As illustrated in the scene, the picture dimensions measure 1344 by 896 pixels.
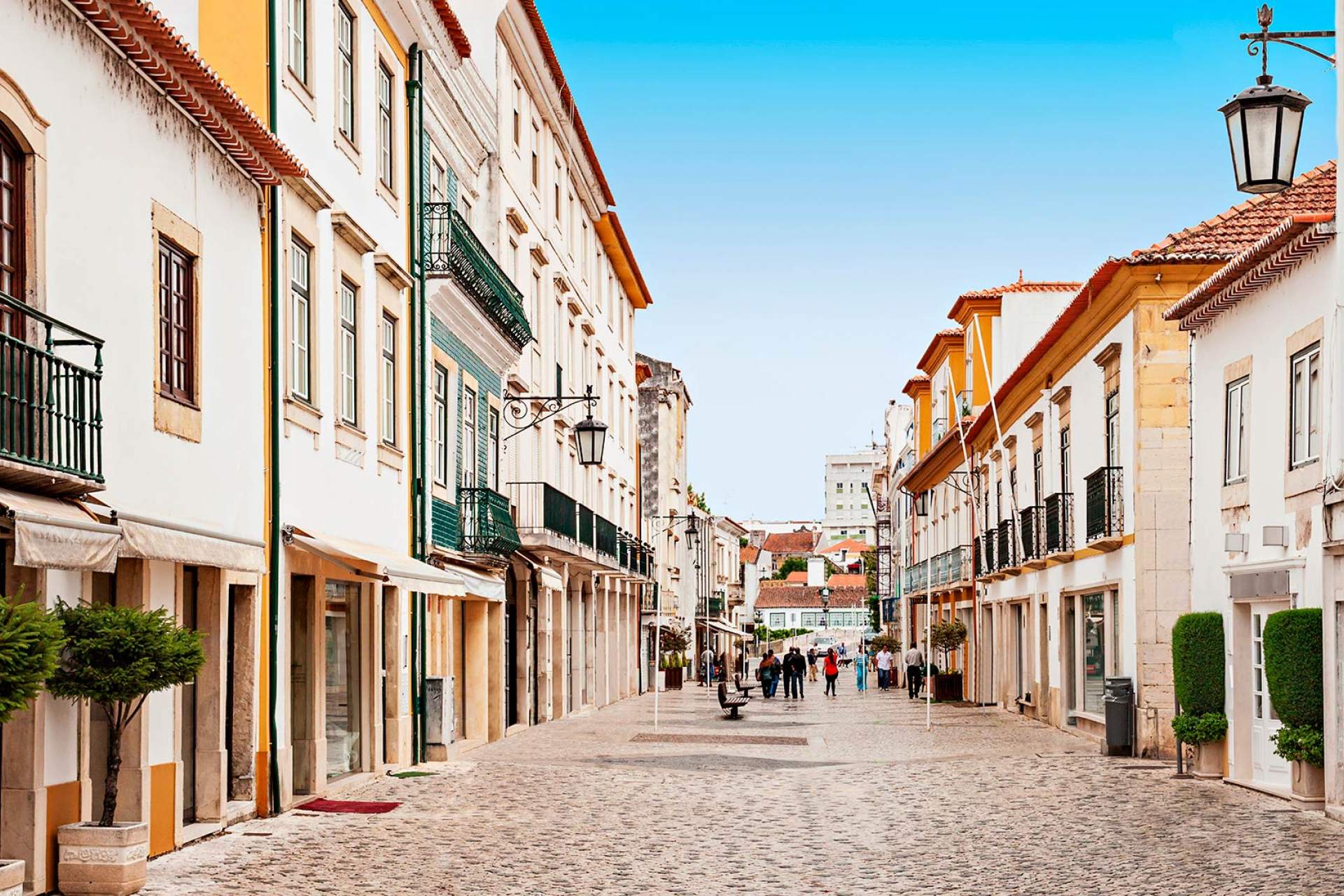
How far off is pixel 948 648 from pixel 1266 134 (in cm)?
3431

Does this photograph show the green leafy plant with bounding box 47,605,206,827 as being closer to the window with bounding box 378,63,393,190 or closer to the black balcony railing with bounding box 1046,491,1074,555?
the window with bounding box 378,63,393,190

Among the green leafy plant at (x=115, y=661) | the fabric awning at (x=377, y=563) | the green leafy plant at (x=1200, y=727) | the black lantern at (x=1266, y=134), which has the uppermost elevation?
the black lantern at (x=1266, y=134)

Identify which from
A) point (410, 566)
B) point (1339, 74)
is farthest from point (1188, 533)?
point (410, 566)

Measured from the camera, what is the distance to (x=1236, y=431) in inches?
713

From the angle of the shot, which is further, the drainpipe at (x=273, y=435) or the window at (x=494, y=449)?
the window at (x=494, y=449)

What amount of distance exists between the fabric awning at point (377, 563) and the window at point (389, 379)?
1.90 metres

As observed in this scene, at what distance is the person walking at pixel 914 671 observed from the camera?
46344 millimetres

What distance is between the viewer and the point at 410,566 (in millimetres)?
16594

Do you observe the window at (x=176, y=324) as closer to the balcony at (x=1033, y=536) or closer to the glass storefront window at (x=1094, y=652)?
the glass storefront window at (x=1094, y=652)

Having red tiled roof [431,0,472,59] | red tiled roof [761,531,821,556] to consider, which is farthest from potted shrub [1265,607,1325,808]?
red tiled roof [761,531,821,556]

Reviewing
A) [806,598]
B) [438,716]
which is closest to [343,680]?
[438,716]

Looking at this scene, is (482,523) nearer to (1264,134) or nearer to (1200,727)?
(1200,727)

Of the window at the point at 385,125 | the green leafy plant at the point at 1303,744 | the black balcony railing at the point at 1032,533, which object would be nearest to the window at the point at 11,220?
the window at the point at 385,125

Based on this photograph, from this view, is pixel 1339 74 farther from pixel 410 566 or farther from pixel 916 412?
pixel 916 412
